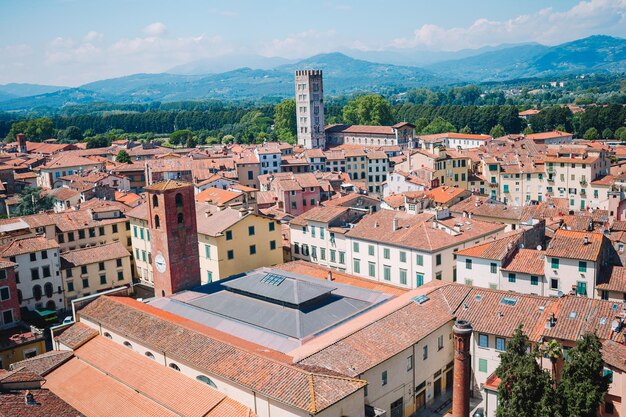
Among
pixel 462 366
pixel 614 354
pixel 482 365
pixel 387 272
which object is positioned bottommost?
pixel 482 365

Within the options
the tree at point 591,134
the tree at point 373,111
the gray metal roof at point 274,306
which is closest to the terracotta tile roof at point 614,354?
the gray metal roof at point 274,306

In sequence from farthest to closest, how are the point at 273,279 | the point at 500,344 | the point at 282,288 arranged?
the point at 273,279, the point at 282,288, the point at 500,344

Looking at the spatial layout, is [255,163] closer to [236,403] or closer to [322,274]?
→ [322,274]

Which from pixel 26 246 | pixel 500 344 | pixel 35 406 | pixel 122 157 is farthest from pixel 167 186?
pixel 122 157

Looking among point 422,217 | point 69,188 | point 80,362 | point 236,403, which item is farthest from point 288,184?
point 236,403

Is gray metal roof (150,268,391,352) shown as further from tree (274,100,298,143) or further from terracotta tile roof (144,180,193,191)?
tree (274,100,298,143)

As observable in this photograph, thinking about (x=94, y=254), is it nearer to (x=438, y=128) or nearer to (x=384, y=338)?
(x=384, y=338)
